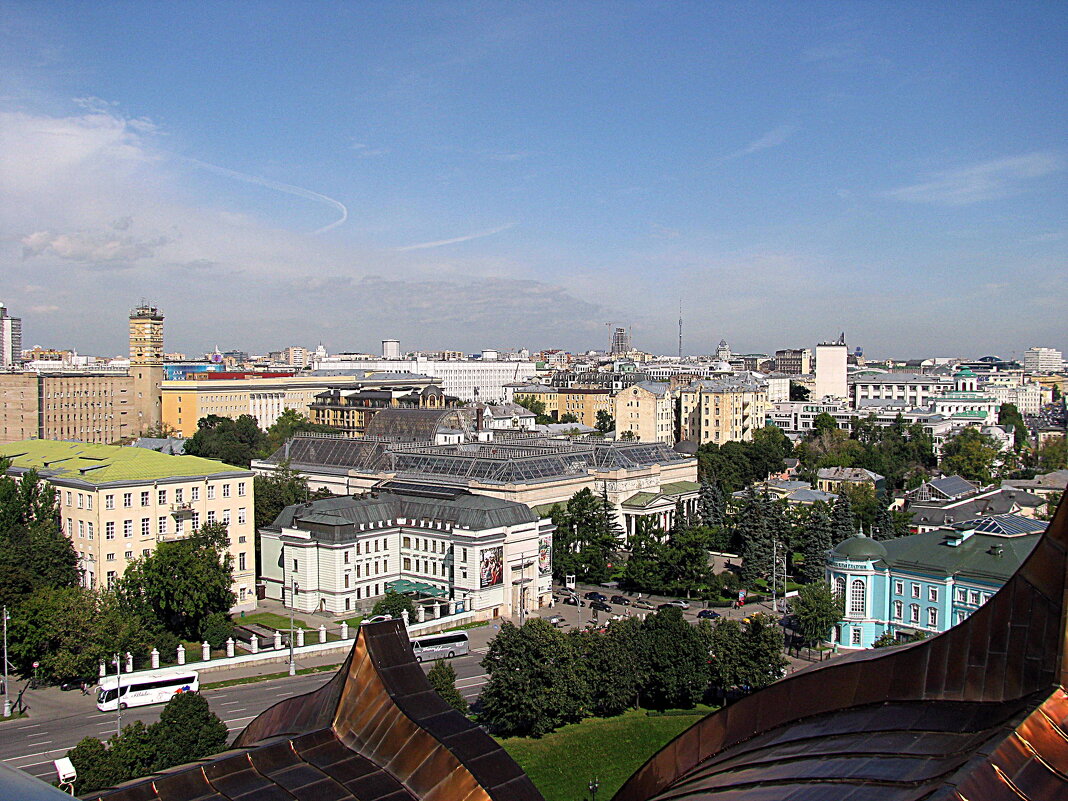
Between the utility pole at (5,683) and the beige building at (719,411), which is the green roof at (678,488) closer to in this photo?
the beige building at (719,411)

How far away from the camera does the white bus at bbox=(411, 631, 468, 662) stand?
152 ft

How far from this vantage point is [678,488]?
84812mm

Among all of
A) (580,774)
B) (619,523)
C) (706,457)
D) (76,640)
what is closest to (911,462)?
(706,457)

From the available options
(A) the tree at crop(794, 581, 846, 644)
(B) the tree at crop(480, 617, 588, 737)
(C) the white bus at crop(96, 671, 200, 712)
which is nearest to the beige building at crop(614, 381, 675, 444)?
(A) the tree at crop(794, 581, 846, 644)

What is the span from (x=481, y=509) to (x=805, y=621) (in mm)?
20412

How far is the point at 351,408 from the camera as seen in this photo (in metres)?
136

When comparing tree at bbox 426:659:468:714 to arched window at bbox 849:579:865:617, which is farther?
arched window at bbox 849:579:865:617

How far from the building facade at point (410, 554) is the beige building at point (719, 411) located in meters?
65.1

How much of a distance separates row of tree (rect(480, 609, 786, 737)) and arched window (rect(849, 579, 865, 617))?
29.2ft

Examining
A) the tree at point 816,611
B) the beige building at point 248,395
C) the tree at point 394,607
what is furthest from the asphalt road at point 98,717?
the beige building at point 248,395

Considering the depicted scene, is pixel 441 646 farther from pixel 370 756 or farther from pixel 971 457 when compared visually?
pixel 971 457

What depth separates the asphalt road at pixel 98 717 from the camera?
33562 mm

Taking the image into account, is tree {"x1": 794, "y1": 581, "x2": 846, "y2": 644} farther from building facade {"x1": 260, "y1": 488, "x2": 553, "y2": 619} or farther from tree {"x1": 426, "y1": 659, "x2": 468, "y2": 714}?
tree {"x1": 426, "y1": 659, "x2": 468, "y2": 714}

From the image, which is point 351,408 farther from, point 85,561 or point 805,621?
point 805,621
